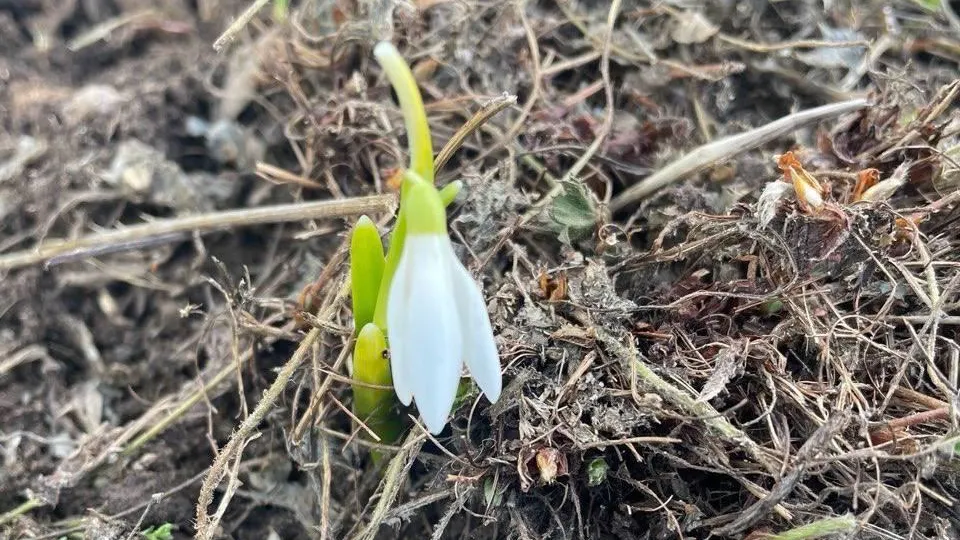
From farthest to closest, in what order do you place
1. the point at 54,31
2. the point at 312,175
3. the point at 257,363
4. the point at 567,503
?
1. the point at 54,31
2. the point at 312,175
3. the point at 257,363
4. the point at 567,503

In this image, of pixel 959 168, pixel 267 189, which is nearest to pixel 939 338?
pixel 959 168

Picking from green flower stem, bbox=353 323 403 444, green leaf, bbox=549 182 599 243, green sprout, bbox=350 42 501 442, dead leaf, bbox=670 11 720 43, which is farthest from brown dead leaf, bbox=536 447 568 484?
dead leaf, bbox=670 11 720 43

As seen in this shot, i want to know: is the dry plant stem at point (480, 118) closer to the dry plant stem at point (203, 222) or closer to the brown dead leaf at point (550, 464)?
the dry plant stem at point (203, 222)

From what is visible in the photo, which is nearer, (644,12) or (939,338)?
(939,338)

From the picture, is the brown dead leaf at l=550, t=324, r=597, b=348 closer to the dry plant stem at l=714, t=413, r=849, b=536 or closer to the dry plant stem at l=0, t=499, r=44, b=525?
the dry plant stem at l=714, t=413, r=849, b=536

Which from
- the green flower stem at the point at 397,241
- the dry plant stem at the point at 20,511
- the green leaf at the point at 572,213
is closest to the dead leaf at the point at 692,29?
the green leaf at the point at 572,213

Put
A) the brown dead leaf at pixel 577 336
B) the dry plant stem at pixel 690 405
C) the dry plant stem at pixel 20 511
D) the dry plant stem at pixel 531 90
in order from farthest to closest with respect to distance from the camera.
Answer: the dry plant stem at pixel 531 90 < the dry plant stem at pixel 20 511 < the brown dead leaf at pixel 577 336 < the dry plant stem at pixel 690 405

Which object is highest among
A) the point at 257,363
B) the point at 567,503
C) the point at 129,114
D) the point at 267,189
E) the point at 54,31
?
the point at 54,31

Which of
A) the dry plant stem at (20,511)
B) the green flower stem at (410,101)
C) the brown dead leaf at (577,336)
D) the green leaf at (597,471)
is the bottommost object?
the green leaf at (597,471)

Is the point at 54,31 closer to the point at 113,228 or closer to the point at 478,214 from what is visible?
the point at 113,228

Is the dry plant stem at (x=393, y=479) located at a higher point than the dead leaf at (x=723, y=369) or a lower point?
lower
